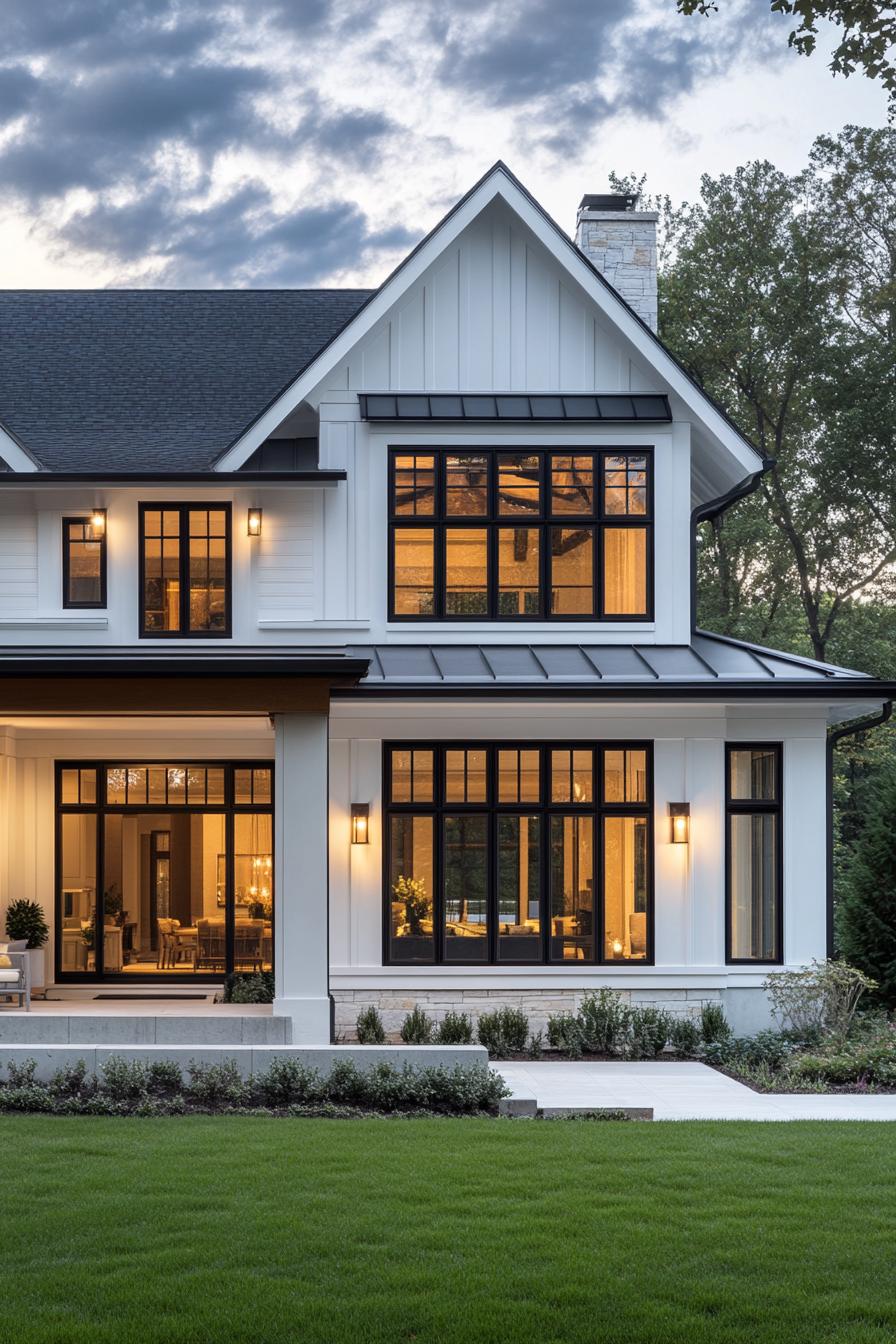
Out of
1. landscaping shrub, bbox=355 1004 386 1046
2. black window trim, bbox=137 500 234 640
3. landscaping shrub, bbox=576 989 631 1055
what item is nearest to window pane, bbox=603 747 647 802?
landscaping shrub, bbox=576 989 631 1055

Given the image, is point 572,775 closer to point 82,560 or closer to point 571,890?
point 571,890

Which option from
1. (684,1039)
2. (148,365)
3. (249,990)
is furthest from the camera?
(148,365)

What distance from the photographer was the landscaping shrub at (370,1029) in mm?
14219

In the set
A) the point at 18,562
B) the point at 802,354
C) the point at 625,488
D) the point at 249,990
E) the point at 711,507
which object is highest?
the point at 802,354

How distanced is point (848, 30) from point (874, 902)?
40.7 ft

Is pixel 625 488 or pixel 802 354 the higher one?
pixel 802 354

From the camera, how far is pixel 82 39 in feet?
65.1

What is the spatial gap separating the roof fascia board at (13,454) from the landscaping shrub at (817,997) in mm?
10462

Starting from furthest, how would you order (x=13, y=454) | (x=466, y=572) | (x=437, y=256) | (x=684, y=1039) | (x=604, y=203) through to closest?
(x=604, y=203)
(x=466, y=572)
(x=13, y=454)
(x=437, y=256)
(x=684, y=1039)

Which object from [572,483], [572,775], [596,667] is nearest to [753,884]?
[572,775]

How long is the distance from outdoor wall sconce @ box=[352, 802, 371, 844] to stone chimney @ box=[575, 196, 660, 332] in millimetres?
8095

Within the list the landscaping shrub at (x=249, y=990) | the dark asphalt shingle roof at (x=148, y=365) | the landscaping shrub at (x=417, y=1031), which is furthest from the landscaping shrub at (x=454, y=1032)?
the dark asphalt shingle roof at (x=148, y=365)

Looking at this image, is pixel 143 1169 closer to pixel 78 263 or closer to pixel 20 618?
pixel 20 618

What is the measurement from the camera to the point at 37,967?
1627 cm
